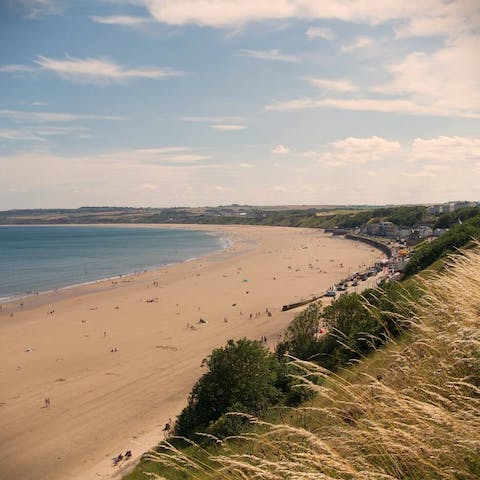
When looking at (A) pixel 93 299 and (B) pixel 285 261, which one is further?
(B) pixel 285 261

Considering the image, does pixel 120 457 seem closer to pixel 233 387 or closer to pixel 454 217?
pixel 233 387

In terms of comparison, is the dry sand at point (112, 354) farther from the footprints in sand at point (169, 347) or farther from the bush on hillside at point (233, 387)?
the bush on hillside at point (233, 387)

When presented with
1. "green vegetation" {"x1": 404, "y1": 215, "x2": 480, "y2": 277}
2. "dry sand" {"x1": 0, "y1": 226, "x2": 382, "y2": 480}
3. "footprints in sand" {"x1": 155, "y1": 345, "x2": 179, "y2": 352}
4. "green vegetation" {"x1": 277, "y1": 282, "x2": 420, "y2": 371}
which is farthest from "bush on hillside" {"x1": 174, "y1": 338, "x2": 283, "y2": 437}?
"green vegetation" {"x1": 404, "y1": 215, "x2": 480, "y2": 277}

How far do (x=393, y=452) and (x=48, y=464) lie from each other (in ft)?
69.3

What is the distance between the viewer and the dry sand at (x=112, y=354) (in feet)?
71.9

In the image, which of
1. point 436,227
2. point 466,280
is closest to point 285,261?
point 436,227

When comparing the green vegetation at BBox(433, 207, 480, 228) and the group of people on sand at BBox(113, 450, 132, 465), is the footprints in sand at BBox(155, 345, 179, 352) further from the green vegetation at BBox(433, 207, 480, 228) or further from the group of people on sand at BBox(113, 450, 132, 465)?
the green vegetation at BBox(433, 207, 480, 228)

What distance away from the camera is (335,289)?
54.3m

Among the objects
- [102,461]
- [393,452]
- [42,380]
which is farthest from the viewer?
[42,380]

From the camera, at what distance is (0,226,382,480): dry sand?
2191 centimetres

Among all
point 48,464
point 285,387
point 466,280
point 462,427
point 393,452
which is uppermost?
point 466,280

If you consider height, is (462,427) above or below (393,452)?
above

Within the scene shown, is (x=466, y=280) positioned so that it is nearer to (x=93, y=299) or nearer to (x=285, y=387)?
(x=285, y=387)

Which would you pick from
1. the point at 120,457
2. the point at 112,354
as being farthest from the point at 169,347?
the point at 120,457
